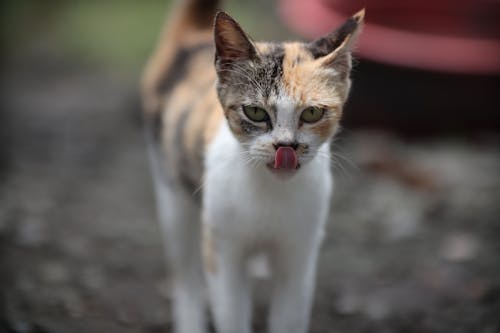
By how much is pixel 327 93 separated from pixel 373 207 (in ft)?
6.11

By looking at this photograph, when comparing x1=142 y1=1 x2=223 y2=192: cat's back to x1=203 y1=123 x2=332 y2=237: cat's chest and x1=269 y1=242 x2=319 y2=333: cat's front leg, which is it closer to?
x1=203 y1=123 x2=332 y2=237: cat's chest

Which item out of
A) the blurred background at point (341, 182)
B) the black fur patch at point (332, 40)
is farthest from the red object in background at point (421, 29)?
the black fur patch at point (332, 40)

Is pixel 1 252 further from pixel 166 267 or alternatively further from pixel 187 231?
pixel 187 231

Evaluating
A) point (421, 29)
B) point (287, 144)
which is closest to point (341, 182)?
point (421, 29)

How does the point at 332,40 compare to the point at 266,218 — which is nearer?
the point at 332,40

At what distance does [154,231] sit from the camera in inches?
140

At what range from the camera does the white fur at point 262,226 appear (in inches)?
83.7

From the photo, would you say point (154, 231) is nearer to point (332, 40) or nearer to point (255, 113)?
point (255, 113)

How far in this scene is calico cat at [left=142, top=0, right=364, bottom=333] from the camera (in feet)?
6.36

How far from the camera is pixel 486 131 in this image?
4.50 metres

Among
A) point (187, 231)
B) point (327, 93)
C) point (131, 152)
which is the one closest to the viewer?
point (327, 93)

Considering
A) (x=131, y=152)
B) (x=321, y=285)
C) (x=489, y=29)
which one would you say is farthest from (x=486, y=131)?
(x=131, y=152)

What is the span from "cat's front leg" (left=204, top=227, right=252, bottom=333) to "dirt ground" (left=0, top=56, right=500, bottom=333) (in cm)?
50

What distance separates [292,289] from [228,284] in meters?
0.23
